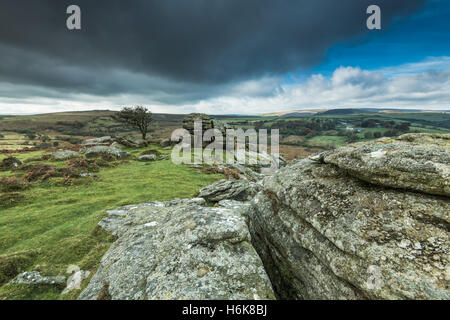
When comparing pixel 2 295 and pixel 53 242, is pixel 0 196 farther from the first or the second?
pixel 2 295

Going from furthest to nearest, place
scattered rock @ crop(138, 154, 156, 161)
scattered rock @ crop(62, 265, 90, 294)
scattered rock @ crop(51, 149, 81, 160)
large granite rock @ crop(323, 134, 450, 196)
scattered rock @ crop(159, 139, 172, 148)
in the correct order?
scattered rock @ crop(159, 139, 172, 148), scattered rock @ crop(138, 154, 156, 161), scattered rock @ crop(51, 149, 81, 160), scattered rock @ crop(62, 265, 90, 294), large granite rock @ crop(323, 134, 450, 196)

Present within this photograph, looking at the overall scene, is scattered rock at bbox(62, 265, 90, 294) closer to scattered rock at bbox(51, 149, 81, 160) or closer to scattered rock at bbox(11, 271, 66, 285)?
scattered rock at bbox(11, 271, 66, 285)

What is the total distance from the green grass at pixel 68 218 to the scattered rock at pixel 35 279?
232 mm

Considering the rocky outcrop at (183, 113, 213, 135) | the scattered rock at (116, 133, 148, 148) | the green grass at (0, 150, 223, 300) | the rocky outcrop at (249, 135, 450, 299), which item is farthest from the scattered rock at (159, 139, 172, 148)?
the rocky outcrop at (249, 135, 450, 299)

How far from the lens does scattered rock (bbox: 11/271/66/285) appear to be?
28.1 ft

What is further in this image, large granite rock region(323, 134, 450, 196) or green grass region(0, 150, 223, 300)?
green grass region(0, 150, 223, 300)

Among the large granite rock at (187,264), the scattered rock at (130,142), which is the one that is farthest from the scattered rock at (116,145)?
the large granite rock at (187,264)

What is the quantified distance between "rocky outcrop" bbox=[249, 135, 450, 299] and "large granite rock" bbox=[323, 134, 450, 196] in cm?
2

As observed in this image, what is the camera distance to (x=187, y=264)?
604 centimetres

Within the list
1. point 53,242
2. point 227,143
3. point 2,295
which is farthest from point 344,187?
point 227,143

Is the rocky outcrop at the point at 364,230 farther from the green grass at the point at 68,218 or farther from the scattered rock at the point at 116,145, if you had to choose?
the scattered rock at the point at 116,145

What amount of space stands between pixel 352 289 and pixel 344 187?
3.27 meters

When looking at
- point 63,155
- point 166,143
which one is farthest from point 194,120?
point 63,155
